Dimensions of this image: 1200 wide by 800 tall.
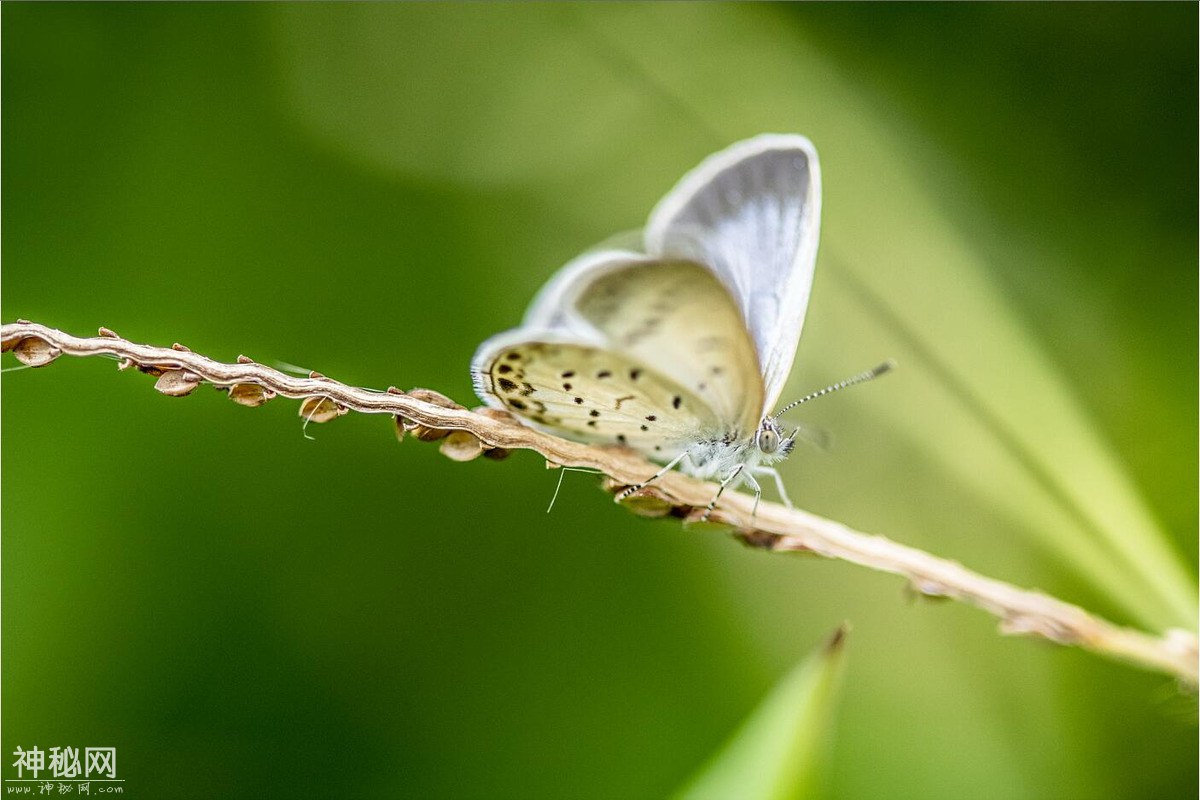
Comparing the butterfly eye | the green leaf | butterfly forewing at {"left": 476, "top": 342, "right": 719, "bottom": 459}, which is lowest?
the green leaf

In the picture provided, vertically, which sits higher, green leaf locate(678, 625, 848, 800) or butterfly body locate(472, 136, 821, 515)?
butterfly body locate(472, 136, 821, 515)

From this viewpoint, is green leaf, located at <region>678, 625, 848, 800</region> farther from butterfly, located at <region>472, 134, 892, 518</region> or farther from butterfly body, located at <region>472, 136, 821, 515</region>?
butterfly body, located at <region>472, 136, 821, 515</region>

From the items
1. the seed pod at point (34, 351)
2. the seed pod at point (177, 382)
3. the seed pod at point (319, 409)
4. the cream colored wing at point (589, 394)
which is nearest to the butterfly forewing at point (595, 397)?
the cream colored wing at point (589, 394)

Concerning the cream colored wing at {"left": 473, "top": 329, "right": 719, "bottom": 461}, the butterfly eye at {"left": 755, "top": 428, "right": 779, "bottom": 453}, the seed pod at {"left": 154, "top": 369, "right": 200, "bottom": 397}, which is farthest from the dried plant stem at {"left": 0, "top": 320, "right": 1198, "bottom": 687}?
the butterfly eye at {"left": 755, "top": 428, "right": 779, "bottom": 453}

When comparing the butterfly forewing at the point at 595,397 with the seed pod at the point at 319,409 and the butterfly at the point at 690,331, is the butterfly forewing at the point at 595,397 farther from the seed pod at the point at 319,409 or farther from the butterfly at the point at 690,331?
the seed pod at the point at 319,409

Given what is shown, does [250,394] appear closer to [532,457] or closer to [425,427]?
[425,427]

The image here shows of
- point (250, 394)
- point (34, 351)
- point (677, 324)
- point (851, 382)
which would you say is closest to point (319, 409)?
point (250, 394)
